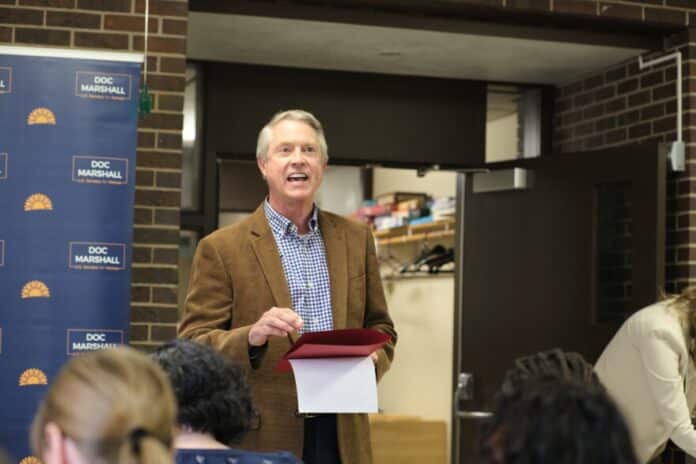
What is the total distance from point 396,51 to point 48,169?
2044 mm

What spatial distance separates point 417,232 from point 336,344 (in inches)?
214

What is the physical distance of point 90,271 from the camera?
438 centimetres

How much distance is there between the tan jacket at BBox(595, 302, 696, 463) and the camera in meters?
4.48

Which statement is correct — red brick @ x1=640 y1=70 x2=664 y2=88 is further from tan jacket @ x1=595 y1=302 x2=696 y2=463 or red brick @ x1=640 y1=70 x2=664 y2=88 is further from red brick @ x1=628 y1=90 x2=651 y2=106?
tan jacket @ x1=595 y1=302 x2=696 y2=463

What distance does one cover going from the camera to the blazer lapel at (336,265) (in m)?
3.56

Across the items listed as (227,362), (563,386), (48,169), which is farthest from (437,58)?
(563,386)

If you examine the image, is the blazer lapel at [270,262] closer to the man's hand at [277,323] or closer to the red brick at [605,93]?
the man's hand at [277,323]

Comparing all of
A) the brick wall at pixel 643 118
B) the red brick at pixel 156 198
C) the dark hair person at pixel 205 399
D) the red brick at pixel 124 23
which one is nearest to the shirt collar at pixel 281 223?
the dark hair person at pixel 205 399

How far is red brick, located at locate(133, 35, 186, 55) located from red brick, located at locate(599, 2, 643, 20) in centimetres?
189

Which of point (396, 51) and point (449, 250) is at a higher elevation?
point (396, 51)

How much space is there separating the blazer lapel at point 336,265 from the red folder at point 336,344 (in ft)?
0.78

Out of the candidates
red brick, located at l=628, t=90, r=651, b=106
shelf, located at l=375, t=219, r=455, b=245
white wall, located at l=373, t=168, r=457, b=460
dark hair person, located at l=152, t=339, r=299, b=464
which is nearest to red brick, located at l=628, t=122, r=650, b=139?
red brick, located at l=628, t=90, r=651, b=106

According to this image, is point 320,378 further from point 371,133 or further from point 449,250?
point 449,250

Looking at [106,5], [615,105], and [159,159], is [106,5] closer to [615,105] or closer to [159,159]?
[159,159]
